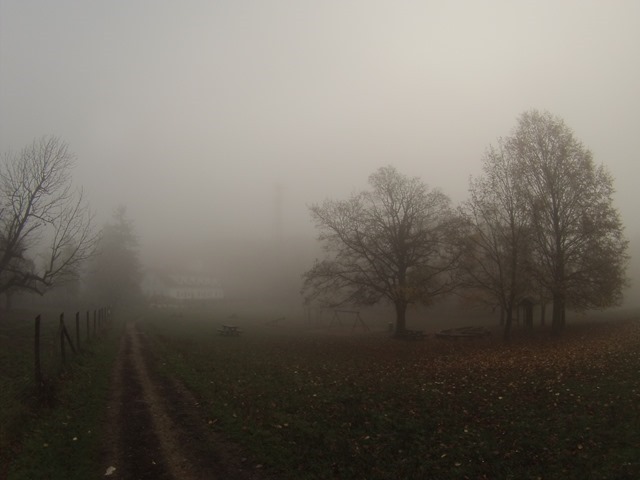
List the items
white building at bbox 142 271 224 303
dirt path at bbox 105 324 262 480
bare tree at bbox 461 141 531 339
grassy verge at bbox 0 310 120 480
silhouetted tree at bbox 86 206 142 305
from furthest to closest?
white building at bbox 142 271 224 303, silhouetted tree at bbox 86 206 142 305, bare tree at bbox 461 141 531 339, grassy verge at bbox 0 310 120 480, dirt path at bbox 105 324 262 480

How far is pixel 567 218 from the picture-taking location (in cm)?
2789

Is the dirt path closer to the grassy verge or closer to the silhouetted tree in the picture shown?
the grassy verge

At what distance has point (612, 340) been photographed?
2153cm

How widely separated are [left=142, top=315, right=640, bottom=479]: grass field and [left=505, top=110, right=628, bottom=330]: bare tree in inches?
404

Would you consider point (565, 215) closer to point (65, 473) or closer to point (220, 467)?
point (220, 467)

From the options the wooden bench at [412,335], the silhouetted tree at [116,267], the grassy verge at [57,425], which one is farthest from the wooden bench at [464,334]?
the silhouetted tree at [116,267]

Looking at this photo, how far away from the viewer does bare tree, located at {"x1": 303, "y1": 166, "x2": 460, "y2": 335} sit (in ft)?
106

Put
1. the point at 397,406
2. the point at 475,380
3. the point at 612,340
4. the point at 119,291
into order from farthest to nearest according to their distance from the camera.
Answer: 1. the point at 119,291
2. the point at 612,340
3. the point at 475,380
4. the point at 397,406

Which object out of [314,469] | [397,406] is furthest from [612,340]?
[314,469]

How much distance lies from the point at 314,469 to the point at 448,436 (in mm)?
3142

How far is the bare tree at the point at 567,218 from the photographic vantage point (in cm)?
2706

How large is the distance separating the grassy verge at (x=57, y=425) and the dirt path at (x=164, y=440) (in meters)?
0.41

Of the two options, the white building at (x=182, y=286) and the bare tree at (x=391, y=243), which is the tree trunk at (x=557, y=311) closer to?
the bare tree at (x=391, y=243)

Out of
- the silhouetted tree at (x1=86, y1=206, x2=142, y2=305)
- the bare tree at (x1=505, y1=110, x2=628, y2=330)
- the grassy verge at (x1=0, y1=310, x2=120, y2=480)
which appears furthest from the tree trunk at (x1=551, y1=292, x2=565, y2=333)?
the silhouetted tree at (x1=86, y1=206, x2=142, y2=305)
